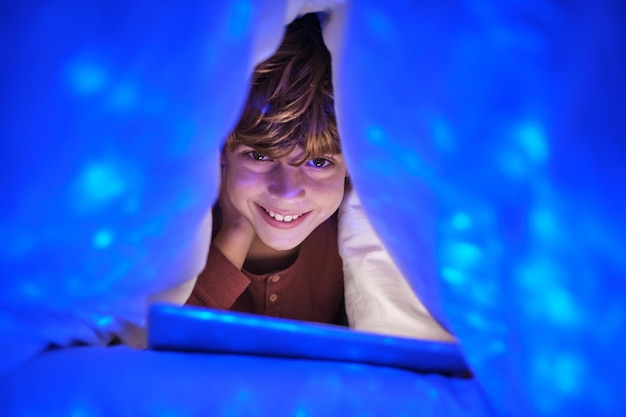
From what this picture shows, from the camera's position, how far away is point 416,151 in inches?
23.5

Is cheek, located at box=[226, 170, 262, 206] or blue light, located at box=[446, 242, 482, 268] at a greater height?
cheek, located at box=[226, 170, 262, 206]

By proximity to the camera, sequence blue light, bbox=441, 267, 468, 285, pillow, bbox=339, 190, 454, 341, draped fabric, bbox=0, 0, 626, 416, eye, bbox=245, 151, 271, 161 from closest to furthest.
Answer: draped fabric, bbox=0, 0, 626, 416, blue light, bbox=441, 267, 468, 285, pillow, bbox=339, 190, 454, 341, eye, bbox=245, 151, 271, 161

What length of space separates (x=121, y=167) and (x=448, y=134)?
0.29 meters

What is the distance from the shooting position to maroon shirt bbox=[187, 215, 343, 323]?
1.06 metres

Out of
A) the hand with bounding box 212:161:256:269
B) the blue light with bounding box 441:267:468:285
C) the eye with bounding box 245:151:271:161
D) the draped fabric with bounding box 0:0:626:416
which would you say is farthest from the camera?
the hand with bounding box 212:161:256:269

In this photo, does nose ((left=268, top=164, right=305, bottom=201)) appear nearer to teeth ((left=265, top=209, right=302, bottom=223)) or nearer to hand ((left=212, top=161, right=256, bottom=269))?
teeth ((left=265, top=209, right=302, bottom=223))

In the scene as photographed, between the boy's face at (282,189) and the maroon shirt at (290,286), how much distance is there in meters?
0.10

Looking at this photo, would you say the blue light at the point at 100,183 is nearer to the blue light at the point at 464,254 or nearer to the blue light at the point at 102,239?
the blue light at the point at 102,239

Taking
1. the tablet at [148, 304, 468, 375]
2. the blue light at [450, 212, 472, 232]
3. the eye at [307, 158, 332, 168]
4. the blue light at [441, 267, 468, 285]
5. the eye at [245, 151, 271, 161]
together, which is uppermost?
the eye at [245, 151, 271, 161]

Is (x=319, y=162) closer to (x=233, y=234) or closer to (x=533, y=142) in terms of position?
(x=233, y=234)

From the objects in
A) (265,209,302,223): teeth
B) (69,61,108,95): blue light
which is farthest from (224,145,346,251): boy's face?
(69,61,108,95): blue light

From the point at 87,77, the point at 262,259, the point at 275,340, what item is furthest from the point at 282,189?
the point at 87,77

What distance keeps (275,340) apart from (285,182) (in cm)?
37

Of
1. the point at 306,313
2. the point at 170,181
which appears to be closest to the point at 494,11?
the point at 170,181
